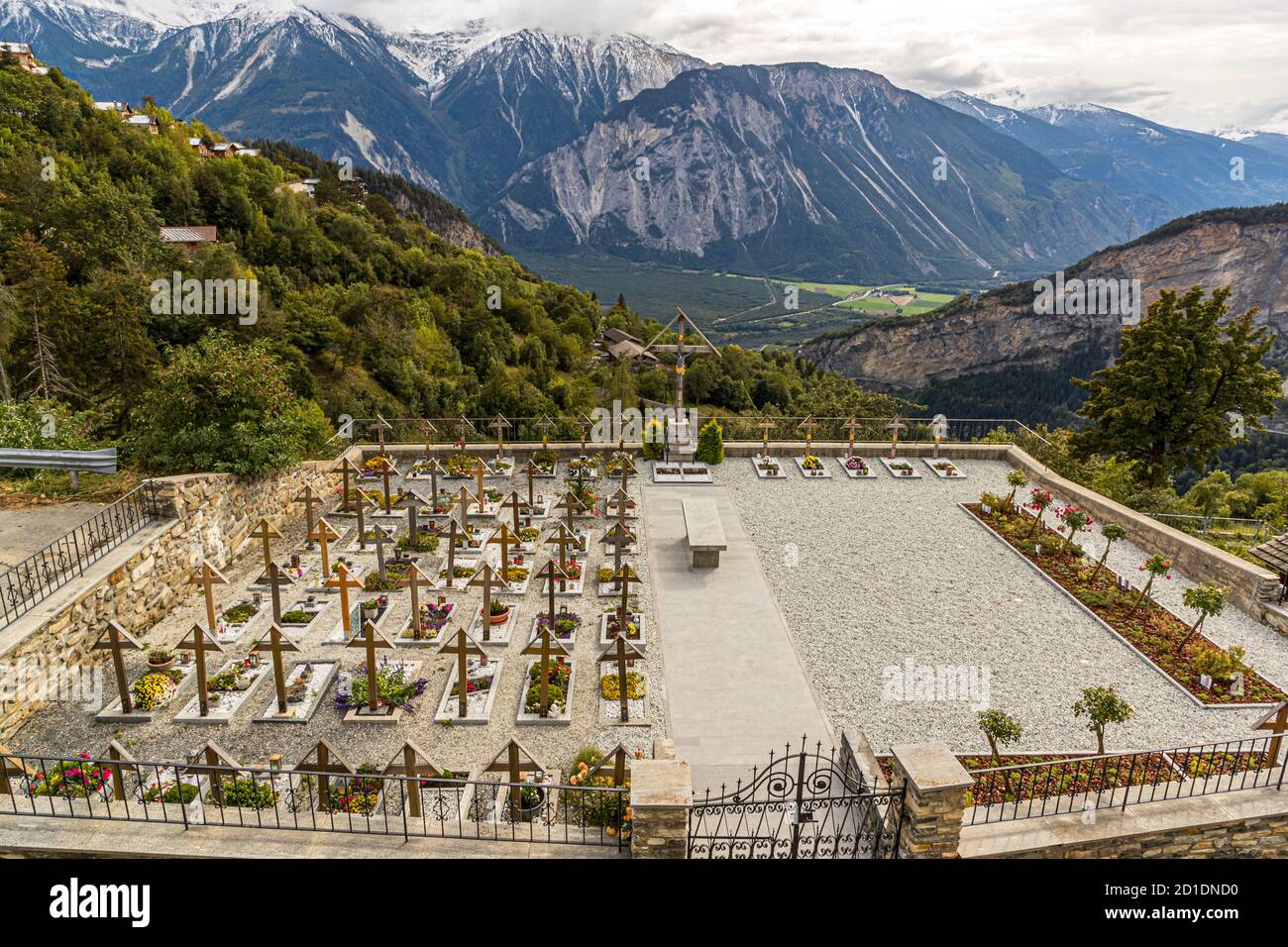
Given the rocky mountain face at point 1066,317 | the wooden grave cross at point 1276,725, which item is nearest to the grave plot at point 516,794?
the wooden grave cross at point 1276,725

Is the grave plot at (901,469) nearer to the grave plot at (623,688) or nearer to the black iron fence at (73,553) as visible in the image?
the grave plot at (623,688)

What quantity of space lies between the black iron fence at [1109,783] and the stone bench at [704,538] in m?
8.21

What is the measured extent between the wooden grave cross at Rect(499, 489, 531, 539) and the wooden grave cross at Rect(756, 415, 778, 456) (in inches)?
350

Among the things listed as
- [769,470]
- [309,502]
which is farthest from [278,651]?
[769,470]

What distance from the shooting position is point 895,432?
25.7m

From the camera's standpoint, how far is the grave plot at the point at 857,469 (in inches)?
958

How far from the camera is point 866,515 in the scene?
21.2 m

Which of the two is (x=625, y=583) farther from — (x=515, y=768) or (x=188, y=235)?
(x=188, y=235)

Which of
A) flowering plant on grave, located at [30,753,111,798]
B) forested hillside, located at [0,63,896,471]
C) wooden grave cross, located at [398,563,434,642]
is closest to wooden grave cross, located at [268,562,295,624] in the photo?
wooden grave cross, located at [398,563,434,642]

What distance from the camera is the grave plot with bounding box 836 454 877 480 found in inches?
958

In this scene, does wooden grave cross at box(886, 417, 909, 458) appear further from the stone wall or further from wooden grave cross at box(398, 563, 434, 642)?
the stone wall

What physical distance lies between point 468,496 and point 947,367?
12733 cm

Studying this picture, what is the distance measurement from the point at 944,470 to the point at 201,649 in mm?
21443
